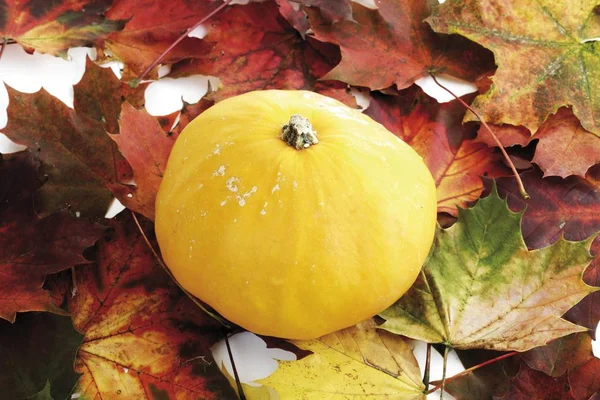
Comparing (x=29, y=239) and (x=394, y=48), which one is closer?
(x=29, y=239)

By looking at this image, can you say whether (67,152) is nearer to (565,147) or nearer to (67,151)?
(67,151)

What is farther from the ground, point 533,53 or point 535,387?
point 533,53

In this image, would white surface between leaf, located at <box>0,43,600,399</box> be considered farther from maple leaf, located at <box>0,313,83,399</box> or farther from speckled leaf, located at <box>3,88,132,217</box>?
maple leaf, located at <box>0,313,83,399</box>

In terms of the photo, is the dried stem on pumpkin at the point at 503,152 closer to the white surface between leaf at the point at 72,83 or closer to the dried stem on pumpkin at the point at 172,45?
the white surface between leaf at the point at 72,83

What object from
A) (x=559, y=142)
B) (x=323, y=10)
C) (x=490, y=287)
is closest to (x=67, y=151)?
(x=323, y=10)

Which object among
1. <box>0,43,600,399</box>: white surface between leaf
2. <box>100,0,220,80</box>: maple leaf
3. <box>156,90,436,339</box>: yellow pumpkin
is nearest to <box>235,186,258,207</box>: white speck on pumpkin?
<box>156,90,436,339</box>: yellow pumpkin

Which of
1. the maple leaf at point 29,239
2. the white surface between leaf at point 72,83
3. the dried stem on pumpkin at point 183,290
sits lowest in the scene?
the dried stem on pumpkin at point 183,290

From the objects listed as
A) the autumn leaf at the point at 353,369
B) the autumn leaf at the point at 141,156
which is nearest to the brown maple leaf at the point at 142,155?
the autumn leaf at the point at 141,156

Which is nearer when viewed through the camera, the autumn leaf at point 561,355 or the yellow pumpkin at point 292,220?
the yellow pumpkin at point 292,220
